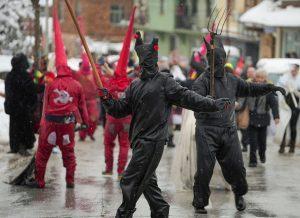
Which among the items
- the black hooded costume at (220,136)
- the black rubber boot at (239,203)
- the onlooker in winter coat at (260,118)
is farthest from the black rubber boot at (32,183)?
the onlooker in winter coat at (260,118)

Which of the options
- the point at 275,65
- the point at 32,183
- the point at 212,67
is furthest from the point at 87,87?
the point at 212,67

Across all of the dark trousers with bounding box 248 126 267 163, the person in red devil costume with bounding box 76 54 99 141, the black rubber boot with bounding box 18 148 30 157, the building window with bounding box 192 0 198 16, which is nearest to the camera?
the dark trousers with bounding box 248 126 267 163

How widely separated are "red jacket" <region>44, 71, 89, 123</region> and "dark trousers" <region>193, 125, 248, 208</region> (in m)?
2.22

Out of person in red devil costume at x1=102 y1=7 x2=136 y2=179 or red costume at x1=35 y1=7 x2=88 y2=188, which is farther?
person in red devil costume at x1=102 y1=7 x2=136 y2=179

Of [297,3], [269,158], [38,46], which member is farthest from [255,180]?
[297,3]

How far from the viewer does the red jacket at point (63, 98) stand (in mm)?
11992

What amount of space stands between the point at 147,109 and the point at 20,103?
7.19 metres

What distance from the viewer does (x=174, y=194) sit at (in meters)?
11.8

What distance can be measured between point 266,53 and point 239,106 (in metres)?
20.6

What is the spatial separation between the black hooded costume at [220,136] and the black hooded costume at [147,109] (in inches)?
53.6

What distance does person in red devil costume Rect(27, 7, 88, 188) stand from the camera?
12.0 m

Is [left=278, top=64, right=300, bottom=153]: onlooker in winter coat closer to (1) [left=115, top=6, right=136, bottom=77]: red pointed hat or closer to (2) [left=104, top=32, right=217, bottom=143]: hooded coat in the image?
(1) [left=115, top=6, right=136, bottom=77]: red pointed hat

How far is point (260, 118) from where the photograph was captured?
1551cm

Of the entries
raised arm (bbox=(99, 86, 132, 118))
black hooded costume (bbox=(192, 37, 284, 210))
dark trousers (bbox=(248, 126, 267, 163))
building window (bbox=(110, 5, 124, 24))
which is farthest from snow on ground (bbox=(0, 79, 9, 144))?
building window (bbox=(110, 5, 124, 24))
